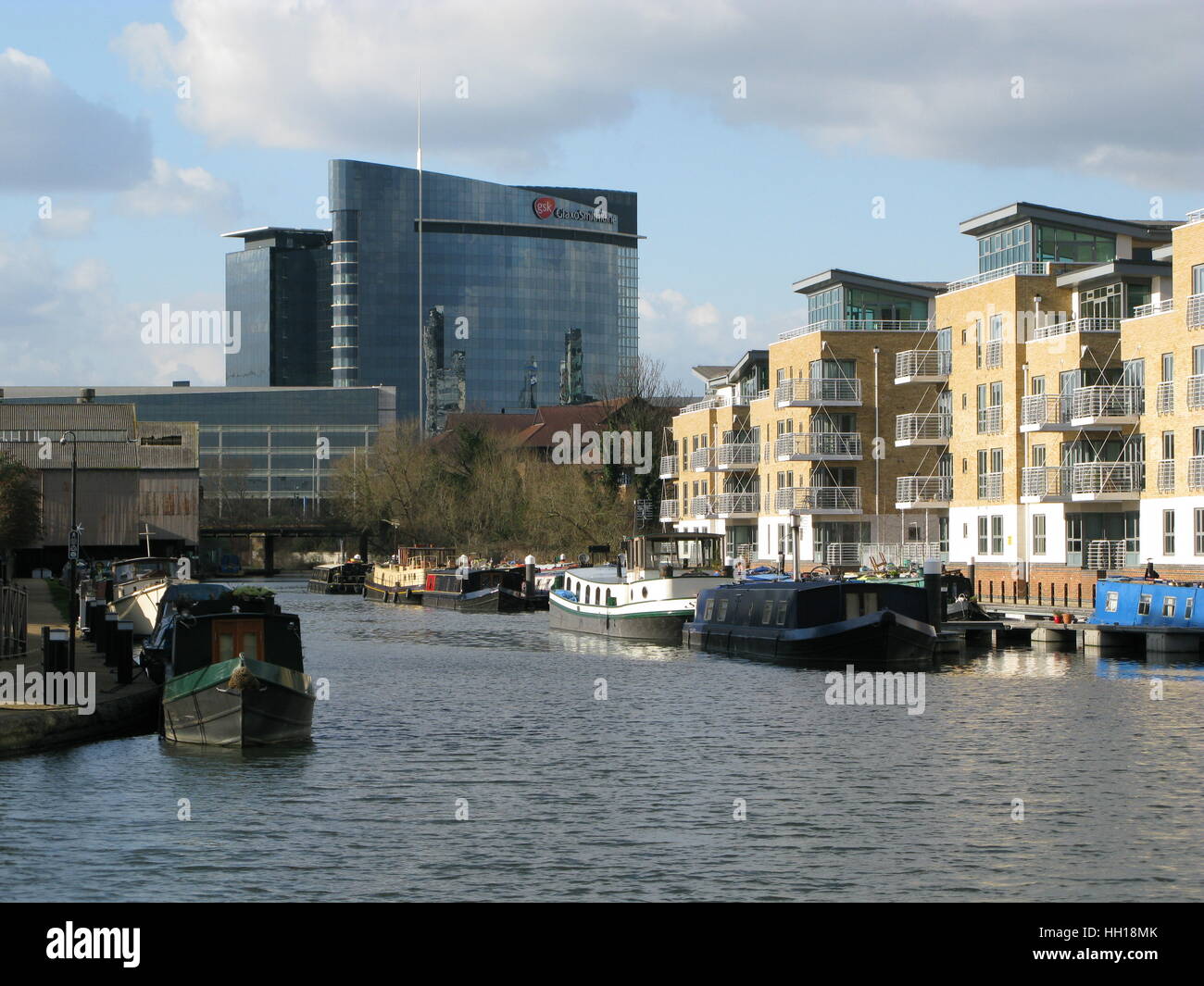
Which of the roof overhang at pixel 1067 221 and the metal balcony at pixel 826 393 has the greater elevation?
the roof overhang at pixel 1067 221

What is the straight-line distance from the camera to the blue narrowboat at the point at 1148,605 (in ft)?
171

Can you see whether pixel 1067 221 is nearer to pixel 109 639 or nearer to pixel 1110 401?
pixel 1110 401

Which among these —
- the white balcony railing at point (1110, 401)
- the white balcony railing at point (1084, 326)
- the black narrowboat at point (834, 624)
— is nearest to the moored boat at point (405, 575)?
the white balcony railing at point (1084, 326)

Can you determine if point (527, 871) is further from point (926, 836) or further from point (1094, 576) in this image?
point (1094, 576)

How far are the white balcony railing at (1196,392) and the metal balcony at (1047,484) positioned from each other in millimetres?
9170

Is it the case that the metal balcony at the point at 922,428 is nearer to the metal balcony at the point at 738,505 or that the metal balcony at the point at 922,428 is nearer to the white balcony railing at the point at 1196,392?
the metal balcony at the point at 738,505

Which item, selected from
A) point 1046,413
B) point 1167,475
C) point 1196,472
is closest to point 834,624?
point 1196,472

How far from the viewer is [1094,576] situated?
68.6 metres

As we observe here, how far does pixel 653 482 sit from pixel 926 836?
10137cm

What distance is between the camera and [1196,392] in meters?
63.6

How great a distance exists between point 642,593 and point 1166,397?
23.1 meters

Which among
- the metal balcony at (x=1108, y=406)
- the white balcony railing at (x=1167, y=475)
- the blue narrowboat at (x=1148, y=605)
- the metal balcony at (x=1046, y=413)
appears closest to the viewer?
the blue narrowboat at (x=1148, y=605)
